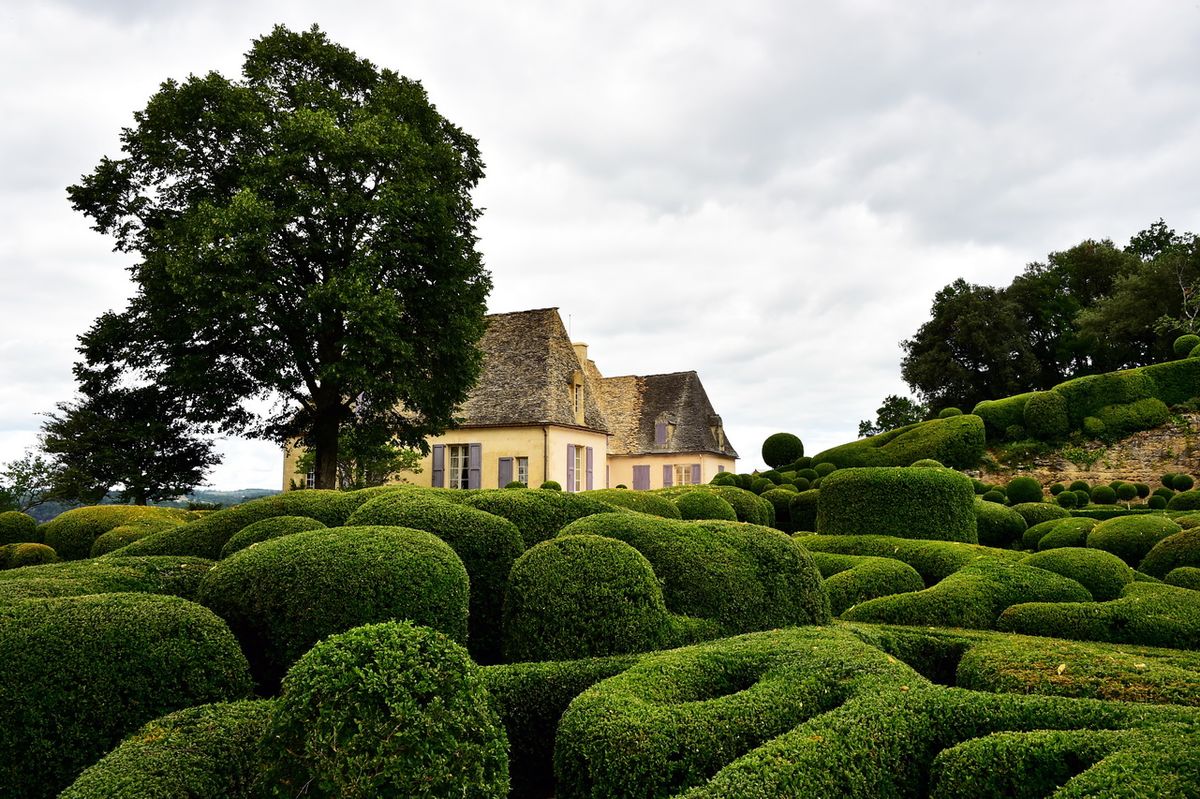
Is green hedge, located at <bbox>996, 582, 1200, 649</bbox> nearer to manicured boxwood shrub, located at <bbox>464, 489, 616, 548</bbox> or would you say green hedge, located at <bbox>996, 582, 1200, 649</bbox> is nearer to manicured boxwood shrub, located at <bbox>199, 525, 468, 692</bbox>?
manicured boxwood shrub, located at <bbox>464, 489, 616, 548</bbox>

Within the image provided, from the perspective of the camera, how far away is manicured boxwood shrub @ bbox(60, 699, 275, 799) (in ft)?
12.0

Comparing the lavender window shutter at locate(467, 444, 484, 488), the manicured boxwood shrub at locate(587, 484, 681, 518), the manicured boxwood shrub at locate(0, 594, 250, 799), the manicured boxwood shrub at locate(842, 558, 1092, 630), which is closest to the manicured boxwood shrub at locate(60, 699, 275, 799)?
the manicured boxwood shrub at locate(0, 594, 250, 799)

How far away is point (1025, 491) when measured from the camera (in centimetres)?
2033

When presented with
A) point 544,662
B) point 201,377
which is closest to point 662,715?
point 544,662

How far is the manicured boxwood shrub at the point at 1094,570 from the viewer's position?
32.5ft

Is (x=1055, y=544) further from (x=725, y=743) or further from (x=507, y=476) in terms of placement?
(x=507, y=476)

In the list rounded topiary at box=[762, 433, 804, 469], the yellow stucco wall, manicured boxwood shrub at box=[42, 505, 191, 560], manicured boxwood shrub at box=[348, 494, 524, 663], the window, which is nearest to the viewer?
manicured boxwood shrub at box=[348, 494, 524, 663]

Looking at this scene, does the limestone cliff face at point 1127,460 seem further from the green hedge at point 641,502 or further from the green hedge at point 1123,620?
the green hedge at point 641,502

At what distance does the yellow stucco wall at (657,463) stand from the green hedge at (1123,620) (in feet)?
95.7

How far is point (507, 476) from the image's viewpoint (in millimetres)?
31891

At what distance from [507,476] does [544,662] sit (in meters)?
26.4

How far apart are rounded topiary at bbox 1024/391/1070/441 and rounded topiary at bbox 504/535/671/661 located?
24219mm

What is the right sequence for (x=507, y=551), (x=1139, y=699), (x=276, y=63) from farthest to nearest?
(x=276, y=63) < (x=507, y=551) < (x=1139, y=699)

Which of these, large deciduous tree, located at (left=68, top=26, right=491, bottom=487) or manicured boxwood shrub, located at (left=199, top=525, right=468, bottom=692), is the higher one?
large deciduous tree, located at (left=68, top=26, right=491, bottom=487)
